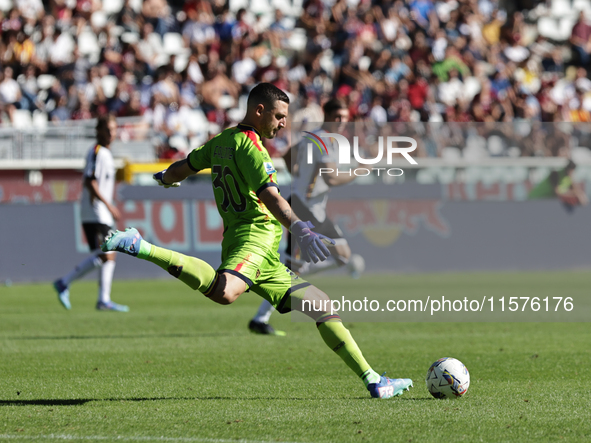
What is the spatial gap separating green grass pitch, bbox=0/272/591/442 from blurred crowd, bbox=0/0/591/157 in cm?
857

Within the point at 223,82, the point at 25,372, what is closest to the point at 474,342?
the point at 25,372

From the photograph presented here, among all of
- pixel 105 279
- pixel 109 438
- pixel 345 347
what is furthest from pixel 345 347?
pixel 105 279

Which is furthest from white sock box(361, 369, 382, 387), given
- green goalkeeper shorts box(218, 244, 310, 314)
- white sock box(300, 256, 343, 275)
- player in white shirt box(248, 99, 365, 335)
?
white sock box(300, 256, 343, 275)

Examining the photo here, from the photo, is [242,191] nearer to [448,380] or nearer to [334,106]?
[448,380]

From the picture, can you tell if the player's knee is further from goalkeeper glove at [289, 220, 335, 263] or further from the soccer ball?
the soccer ball

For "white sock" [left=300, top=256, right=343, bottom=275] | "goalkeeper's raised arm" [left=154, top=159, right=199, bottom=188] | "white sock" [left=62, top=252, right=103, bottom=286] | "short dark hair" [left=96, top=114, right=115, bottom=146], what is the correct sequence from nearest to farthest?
"goalkeeper's raised arm" [left=154, top=159, right=199, bottom=188], "white sock" [left=300, top=256, right=343, bottom=275], "short dark hair" [left=96, top=114, right=115, bottom=146], "white sock" [left=62, top=252, right=103, bottom=286]

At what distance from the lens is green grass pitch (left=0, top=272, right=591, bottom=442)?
505 cm

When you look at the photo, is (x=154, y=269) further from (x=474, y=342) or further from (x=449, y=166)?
(x=474, y=342)

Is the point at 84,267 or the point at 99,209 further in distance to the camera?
the point at 99,209

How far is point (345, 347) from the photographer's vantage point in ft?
20.0

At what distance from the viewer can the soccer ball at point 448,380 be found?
19.9 feet

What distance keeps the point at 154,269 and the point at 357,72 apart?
748 cm

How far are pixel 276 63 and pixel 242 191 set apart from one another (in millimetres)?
17026

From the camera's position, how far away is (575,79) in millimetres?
25656
